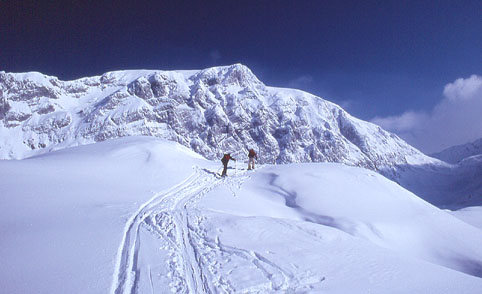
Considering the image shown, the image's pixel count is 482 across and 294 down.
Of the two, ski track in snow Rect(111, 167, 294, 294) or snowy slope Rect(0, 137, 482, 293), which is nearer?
ski track in snow Rect(111, 167, 294, 294)

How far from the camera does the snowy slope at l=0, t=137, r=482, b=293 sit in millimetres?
5531

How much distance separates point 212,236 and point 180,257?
140cm

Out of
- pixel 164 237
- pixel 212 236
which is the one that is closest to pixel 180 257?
pixel 164 237

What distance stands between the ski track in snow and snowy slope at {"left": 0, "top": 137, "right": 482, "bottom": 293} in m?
0.03

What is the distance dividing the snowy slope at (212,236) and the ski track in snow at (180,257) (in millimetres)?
29

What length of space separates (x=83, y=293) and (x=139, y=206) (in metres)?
5.23

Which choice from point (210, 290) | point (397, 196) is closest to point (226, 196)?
point (210, 290)

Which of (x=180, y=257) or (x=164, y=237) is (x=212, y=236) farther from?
(x=180, y=257)

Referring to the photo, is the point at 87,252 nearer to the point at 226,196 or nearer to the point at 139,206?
the point at 139,206

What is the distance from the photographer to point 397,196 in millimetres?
15859

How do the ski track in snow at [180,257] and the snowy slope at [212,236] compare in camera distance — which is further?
the snowy slope at [212,236]

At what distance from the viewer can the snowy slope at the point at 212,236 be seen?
218 inches

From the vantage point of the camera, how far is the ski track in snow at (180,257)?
541 centimetres

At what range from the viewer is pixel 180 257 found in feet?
21.4
